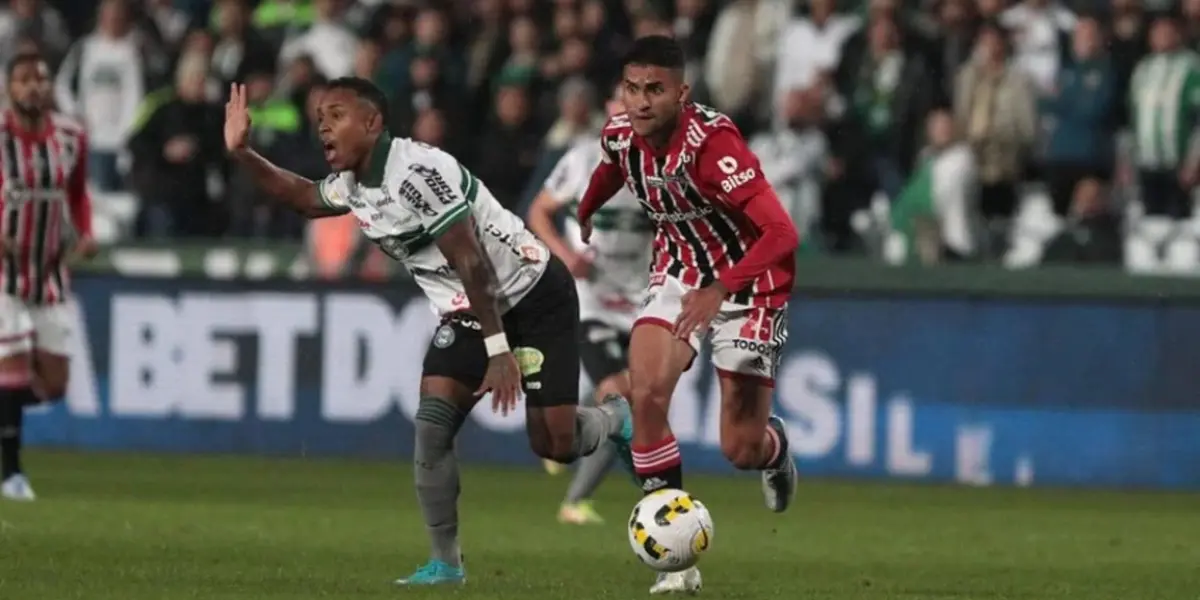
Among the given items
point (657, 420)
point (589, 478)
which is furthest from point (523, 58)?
point (657, 420)

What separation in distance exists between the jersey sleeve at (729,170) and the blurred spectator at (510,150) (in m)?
9.47

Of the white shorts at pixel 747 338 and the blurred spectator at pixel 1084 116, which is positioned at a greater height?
the blurred spectator at pixel 1084 116

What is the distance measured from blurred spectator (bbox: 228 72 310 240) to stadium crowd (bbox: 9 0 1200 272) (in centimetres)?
2

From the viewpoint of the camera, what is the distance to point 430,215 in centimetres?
948

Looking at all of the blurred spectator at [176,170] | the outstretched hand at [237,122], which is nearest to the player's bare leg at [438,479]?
the outstretched hand at [237,122]

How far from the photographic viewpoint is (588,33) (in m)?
19.9

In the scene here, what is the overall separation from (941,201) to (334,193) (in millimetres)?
9042

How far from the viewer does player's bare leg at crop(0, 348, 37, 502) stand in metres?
14.4

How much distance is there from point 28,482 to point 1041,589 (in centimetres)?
758

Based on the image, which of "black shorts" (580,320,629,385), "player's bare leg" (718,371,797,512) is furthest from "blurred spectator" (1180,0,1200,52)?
"player's bare leg" (718,371,797,512)

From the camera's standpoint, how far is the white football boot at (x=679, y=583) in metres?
9.47

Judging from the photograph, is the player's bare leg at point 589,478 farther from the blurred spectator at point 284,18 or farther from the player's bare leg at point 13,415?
the blurred spectator at point 284,18

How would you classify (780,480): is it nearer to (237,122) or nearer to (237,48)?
(237,122)

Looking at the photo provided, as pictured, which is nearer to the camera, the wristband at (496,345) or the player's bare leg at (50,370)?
the wristband at (496,345)
